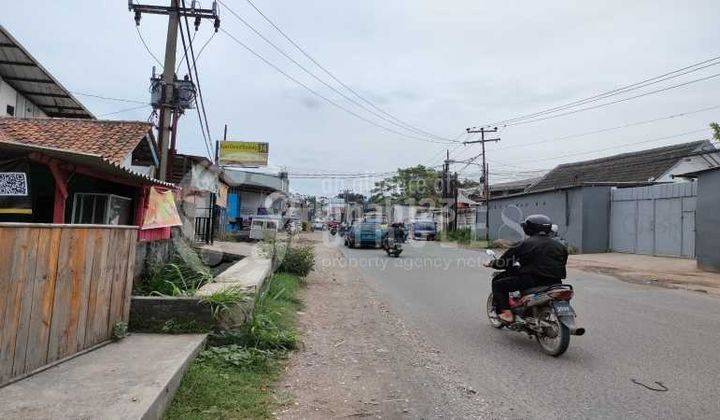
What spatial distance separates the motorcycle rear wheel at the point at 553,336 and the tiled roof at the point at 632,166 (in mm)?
23636

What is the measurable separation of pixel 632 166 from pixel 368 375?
33.9 meters

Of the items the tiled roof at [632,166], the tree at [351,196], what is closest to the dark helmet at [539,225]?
the tiled roof at [632,166]

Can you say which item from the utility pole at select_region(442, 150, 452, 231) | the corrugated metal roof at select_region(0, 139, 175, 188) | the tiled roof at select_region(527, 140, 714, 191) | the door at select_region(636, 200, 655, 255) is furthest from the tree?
the corrugated metal roof at select_region(0, 139, 175, 188)

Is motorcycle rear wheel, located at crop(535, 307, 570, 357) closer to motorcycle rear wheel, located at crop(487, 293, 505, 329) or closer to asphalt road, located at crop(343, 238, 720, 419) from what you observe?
asphalt road, located at crop(343, 238, 720, 419)

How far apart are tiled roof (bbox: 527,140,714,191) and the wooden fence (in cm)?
2674

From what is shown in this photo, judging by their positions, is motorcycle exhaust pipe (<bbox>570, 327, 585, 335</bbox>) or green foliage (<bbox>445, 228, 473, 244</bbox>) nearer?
motorcycle exhaust pipe (<bbox>570, 327, 585, 335</bbox>)

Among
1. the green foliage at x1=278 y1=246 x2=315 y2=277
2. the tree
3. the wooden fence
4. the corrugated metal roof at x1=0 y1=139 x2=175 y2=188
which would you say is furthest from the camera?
the tree

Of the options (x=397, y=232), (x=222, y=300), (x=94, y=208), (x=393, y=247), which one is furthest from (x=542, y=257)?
(x=397, y=232)

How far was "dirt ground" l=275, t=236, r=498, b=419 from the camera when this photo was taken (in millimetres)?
4508

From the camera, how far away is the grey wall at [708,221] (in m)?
16.8

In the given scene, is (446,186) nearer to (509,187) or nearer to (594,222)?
(509,187)

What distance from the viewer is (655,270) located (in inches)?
706

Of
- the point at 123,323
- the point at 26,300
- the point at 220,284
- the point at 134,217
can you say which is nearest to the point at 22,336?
the point at 26,300

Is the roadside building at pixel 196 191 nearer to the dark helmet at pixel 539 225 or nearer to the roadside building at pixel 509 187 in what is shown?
the dark helmet at pixel 539 225
